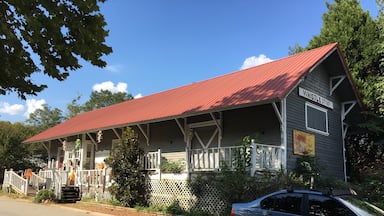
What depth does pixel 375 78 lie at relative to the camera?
20.3 metres

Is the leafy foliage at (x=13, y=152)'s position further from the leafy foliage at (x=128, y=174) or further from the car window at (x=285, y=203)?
the car window at (x=285, y=203)

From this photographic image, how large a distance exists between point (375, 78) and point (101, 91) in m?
50.4

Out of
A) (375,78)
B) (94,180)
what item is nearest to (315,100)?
(375,78)

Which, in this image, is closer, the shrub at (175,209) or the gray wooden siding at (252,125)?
the shrub at (175,209)

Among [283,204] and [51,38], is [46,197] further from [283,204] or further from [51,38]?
[283,204]

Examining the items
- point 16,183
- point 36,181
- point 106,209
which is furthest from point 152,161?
point 16,183

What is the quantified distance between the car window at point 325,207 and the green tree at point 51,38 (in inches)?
252

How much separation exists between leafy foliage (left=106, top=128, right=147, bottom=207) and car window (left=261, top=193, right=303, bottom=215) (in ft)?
28.0

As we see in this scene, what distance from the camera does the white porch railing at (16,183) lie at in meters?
22.7

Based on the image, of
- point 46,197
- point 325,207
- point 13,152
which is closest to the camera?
point 325,207

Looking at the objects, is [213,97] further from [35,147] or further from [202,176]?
[35,147]

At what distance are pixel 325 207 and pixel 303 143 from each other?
8.43 m

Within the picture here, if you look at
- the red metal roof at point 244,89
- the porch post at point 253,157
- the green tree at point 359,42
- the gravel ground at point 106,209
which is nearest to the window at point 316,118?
the red metal roof at point 244,89

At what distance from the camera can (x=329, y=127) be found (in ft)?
59.2
